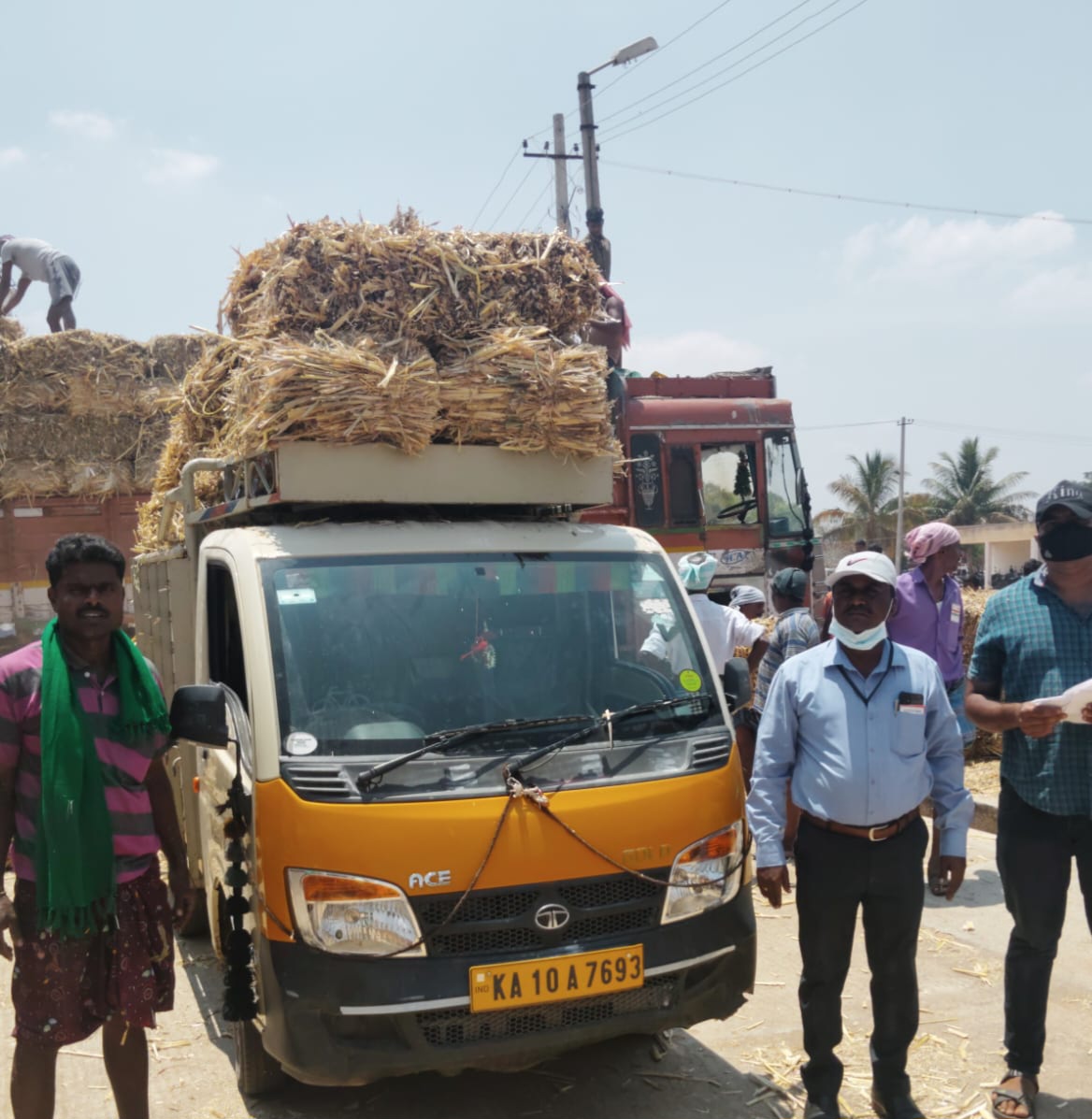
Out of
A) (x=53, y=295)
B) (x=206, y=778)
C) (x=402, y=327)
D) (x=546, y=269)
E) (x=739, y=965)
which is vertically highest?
(x=53, y=295)

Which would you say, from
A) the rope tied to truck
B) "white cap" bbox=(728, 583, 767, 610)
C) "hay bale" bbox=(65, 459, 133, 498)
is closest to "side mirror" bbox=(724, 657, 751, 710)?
the rope tied to truck

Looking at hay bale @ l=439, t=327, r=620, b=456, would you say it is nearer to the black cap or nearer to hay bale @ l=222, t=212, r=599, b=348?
hay bale @ l=222, t=212, r=599, b=348

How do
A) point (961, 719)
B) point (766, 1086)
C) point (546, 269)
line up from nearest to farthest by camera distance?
point (766, 1086) < point (546, 269) < point (961, 719)

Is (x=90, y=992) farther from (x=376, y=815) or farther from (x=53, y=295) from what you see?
(x=53, y=295)

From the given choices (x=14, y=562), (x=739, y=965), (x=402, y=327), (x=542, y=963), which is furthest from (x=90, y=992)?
(x=14, y=562)

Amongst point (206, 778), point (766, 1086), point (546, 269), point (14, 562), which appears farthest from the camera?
point (14, 562)

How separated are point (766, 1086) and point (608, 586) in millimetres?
2008

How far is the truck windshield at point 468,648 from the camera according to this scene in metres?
3.79

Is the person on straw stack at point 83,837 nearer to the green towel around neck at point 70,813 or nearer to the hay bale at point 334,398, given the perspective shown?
the green towel around neck at point 70,813

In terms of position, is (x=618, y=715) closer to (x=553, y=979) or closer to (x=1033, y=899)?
(x=553, y=979)

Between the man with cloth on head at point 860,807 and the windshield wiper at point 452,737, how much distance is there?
2.44 feet

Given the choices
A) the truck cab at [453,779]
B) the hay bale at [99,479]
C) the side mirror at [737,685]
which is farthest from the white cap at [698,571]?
the hay bale at [99,479]

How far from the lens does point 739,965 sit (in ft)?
12.7

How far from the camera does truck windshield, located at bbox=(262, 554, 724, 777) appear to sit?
3.79m
